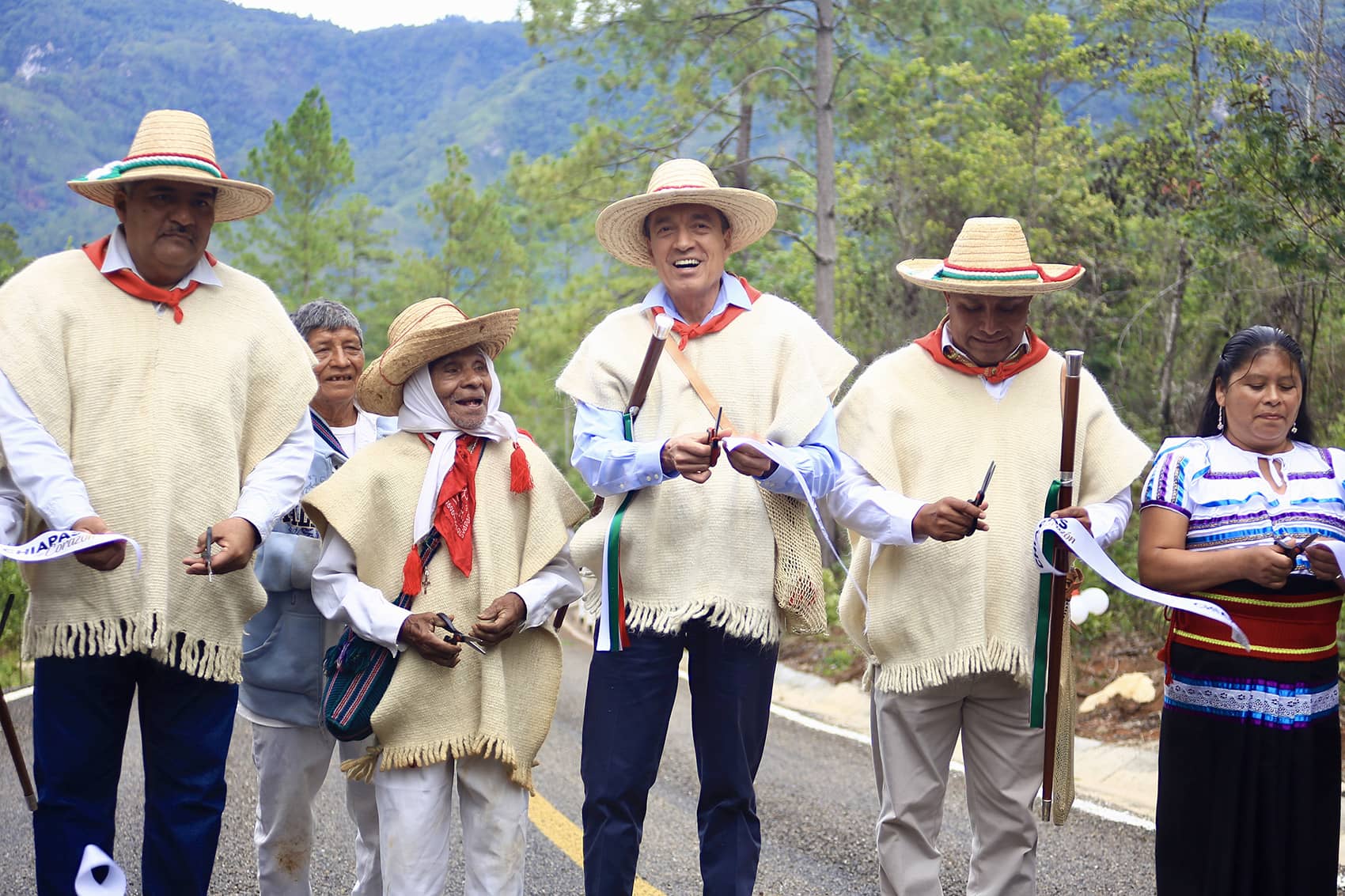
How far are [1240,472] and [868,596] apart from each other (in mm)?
1223

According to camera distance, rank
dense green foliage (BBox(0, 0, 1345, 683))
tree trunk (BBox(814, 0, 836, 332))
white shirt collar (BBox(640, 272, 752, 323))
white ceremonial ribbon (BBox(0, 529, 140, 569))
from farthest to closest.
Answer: tree trunk (BBox(814, 0, 836, 332)), dense green foliage (BBox(0, 0, 1345, 683)), white shirt collar (BBox(640, 272, 752, 323)), white ceremonial ribbon (BBox(0, 529, 140, 569))

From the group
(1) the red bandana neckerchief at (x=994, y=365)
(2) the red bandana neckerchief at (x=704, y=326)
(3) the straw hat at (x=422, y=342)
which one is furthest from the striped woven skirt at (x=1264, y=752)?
(3) the straw hat at (x=422, y=342)

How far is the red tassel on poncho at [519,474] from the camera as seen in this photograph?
4.56 m

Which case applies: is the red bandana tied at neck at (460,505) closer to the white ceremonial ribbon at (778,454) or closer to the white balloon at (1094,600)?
the white ceremonial ribbon at (778,454)

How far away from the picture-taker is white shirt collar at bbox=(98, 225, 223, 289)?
4.22m

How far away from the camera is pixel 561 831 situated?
6.68 metres

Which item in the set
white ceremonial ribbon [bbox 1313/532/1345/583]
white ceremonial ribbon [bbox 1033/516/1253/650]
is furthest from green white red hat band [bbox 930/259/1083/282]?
white ceremonial ribbon [bbox 1313/532/1345/583]

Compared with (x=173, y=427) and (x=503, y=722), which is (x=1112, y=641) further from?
(x=173, y=427)

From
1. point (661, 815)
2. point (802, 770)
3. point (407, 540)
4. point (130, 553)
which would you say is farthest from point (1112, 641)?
point (130, 553)

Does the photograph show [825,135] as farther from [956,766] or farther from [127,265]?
[127,265]

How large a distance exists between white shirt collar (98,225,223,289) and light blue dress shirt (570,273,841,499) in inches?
46.6

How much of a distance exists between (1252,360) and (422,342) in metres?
2.50

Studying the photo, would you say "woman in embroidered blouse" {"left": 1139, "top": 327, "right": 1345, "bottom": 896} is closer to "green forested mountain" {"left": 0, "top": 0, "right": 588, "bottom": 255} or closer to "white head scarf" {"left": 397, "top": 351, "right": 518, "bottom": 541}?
"white head scarf" {"left": 397, "top": 351, "right": 518, "bottom": 541}

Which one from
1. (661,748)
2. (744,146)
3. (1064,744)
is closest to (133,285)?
(661,748)
